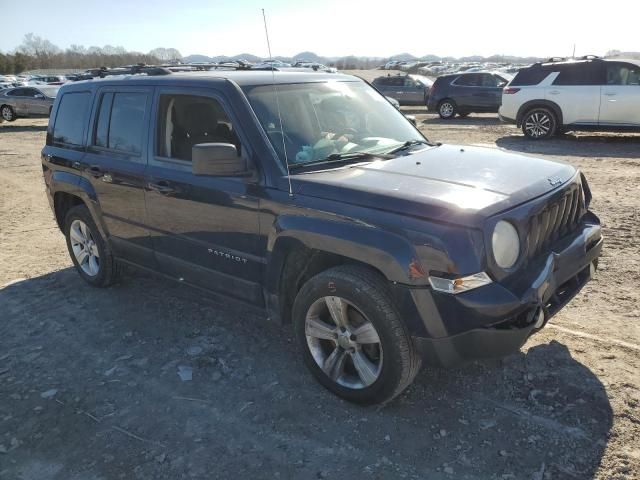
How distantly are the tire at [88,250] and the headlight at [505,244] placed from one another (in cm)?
357

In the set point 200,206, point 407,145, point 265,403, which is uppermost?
point 407,145

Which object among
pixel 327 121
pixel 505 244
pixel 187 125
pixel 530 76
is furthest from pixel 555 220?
pixel 530 76

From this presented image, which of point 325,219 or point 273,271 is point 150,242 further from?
point 325,219

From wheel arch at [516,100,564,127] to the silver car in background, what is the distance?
1822 centimetres

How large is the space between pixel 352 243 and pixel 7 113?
2473 cm

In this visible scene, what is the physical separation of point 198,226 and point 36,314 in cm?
199

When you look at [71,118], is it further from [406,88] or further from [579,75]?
[406,88]

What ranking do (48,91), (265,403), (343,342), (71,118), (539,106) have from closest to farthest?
(343,342)
(265,403)
(71,118)
(539,106)
(48,91)

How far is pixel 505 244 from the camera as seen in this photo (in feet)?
9.48

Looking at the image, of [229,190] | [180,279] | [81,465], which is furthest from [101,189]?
[81,465]

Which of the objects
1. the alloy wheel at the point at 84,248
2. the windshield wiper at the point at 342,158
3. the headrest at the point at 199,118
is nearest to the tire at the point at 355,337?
the windshield wiper at the point at 342,158

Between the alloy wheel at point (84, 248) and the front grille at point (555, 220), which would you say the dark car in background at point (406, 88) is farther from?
the front grille at point (555, 220)

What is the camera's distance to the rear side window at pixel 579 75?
12.4 metres

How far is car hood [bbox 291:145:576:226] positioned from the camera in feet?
9.32
